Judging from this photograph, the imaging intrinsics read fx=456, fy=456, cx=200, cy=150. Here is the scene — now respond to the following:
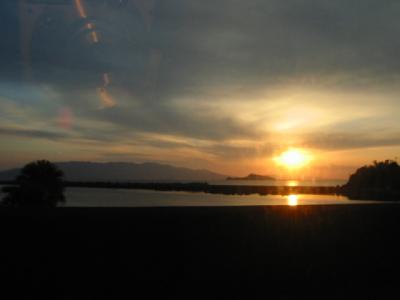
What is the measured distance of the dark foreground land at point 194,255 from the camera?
23.6ft

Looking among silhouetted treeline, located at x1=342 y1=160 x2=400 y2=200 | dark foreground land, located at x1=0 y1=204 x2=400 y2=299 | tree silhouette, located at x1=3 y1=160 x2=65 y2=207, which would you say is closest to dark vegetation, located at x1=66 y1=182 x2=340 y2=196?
silhouetted treeline, located at x1=342 y1=160 x2=400 y2=200

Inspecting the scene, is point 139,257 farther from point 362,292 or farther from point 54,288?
point 362,292

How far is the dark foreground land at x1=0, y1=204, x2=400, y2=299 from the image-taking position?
23.6 ft

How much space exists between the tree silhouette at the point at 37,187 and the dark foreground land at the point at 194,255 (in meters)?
31.9

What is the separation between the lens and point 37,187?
46.5 metres

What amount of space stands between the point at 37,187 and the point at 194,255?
134ft

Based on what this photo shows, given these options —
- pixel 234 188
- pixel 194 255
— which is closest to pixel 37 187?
pixel 194 255

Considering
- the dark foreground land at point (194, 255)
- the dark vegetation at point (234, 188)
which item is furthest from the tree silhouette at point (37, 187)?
the dark vegetation at point (234, 188)

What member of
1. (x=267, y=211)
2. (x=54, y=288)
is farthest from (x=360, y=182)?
(x=54, y=288)

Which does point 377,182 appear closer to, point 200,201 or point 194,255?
point 200,201

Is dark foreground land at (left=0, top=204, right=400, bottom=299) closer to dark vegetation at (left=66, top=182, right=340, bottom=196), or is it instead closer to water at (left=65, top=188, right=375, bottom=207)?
A: water at (left=65, top=188, right=375, bottom=207)

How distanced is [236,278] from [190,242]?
218cm

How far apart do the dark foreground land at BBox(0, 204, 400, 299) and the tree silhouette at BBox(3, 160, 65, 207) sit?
3192cm

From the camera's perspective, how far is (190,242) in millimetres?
9805
